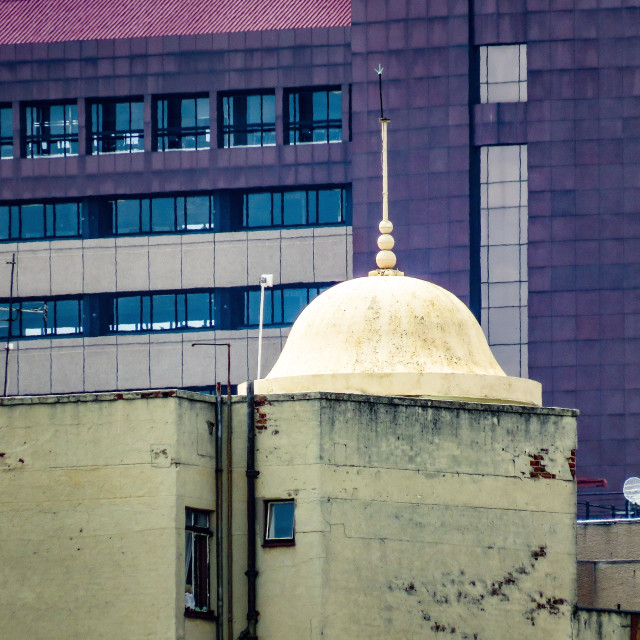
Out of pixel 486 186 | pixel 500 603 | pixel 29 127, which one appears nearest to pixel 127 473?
pixel 500 603

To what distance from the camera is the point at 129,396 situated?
3544cm

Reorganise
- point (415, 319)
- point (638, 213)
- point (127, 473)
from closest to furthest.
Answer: point (127, 473) < point (415, 319) < point (638, 213)

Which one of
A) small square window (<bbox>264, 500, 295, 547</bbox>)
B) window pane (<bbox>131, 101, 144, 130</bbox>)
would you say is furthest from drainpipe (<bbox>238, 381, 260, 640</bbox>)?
window pane (<bbox>131, 101, 144, 130</bbox>)

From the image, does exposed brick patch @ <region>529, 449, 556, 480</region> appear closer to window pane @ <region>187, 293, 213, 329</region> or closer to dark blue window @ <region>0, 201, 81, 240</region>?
window pane @ <region>187, 293, 213, 329</region>

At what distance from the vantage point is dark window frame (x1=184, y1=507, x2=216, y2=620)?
116ft

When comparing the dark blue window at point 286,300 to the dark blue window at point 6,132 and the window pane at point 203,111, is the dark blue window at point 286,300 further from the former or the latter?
the dark blue window at point 6,132

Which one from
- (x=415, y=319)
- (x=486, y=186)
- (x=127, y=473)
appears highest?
(x=486, y=186)

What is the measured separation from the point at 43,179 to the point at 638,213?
2963 centimetres

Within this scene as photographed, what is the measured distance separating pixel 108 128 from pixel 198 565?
67.6 meters

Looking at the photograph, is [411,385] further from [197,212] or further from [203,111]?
[203,111]

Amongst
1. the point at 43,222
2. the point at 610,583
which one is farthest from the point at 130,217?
the point at 610,583

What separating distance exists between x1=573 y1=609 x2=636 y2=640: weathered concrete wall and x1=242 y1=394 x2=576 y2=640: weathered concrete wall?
262 millimetres

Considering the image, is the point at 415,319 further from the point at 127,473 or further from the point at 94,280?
the point at 94,280

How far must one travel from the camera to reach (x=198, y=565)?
3556cm
